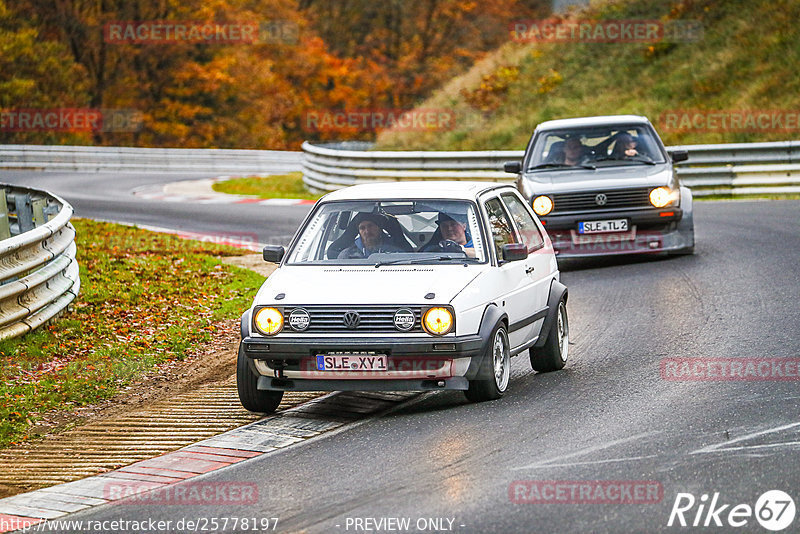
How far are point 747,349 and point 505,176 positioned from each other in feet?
52.3

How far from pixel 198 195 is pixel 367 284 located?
2295cm

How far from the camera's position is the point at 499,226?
9.40m

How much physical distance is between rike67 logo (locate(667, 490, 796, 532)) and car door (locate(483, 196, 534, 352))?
297 cm

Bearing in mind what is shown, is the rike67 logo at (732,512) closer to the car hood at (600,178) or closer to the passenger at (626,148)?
the car hood at (600,178)

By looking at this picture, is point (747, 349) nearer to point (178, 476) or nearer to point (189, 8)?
point (178, 476)

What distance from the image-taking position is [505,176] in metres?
25.6

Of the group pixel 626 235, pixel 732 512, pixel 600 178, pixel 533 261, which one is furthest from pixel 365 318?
pixel 600 178

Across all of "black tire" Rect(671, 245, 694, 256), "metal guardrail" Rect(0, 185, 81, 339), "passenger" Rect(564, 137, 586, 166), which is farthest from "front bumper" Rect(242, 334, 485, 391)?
"passenger" Rect(564, 137, 586, 166)

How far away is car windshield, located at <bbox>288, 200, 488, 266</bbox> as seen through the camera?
892cm

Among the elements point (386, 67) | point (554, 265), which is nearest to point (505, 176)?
point (554, 265)

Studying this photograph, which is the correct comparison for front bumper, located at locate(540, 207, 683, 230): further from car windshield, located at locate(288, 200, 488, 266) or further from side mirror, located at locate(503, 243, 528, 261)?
side mirror, located at locate(503, 243, 528, 261)

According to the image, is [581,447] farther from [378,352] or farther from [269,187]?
[269,187]

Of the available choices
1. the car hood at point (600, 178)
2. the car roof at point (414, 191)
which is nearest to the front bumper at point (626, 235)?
the car hood at point (600, 178)

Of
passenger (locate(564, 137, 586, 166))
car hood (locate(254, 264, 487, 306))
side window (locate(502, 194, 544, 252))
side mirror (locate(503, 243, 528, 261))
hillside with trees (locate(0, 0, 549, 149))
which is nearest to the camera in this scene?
car hood (locate(254, 264, 487, 306))
